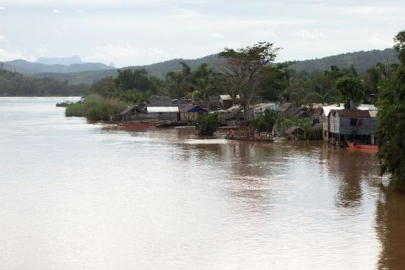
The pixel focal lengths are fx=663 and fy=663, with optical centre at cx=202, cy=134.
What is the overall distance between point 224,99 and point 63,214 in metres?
66.6

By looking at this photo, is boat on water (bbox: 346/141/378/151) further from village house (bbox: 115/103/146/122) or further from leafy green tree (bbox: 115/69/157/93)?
leafy green tree (bbox: 115/69/157/93)

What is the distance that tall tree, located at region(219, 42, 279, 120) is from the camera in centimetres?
7712

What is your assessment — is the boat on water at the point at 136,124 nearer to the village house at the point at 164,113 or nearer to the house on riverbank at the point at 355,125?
the village house at the point at 164,113

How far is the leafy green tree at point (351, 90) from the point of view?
182ft

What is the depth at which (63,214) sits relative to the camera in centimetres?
2786

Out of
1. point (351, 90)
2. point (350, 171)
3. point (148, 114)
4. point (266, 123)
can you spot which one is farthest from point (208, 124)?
point (350, 171)

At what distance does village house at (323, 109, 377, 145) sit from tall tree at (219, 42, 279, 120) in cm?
2359

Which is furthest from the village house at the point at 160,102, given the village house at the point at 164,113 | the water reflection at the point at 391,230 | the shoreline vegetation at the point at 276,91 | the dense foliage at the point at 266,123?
the water reflection at the point at 391,230

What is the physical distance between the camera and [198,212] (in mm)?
28297

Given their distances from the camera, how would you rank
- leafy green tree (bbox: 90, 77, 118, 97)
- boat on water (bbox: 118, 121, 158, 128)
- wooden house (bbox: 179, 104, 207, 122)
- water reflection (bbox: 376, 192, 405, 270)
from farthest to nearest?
leafy green tree (bbox: 90, 77, 118, 97) < wooden house (bbox: 179, 104, 207, 122) < boat on water (bbox: 118, 121, 158, 128) < water reflection (bbox: 376, 192, 405, 270)

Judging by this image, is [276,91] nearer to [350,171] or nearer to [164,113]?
[164,113]

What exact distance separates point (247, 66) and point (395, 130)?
4873 centimetres

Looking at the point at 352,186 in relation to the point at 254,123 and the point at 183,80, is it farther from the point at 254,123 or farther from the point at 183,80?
the point at 183,80

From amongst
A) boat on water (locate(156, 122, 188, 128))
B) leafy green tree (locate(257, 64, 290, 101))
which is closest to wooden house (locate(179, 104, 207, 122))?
boat on water (locate(156, 122, 188, 128))
